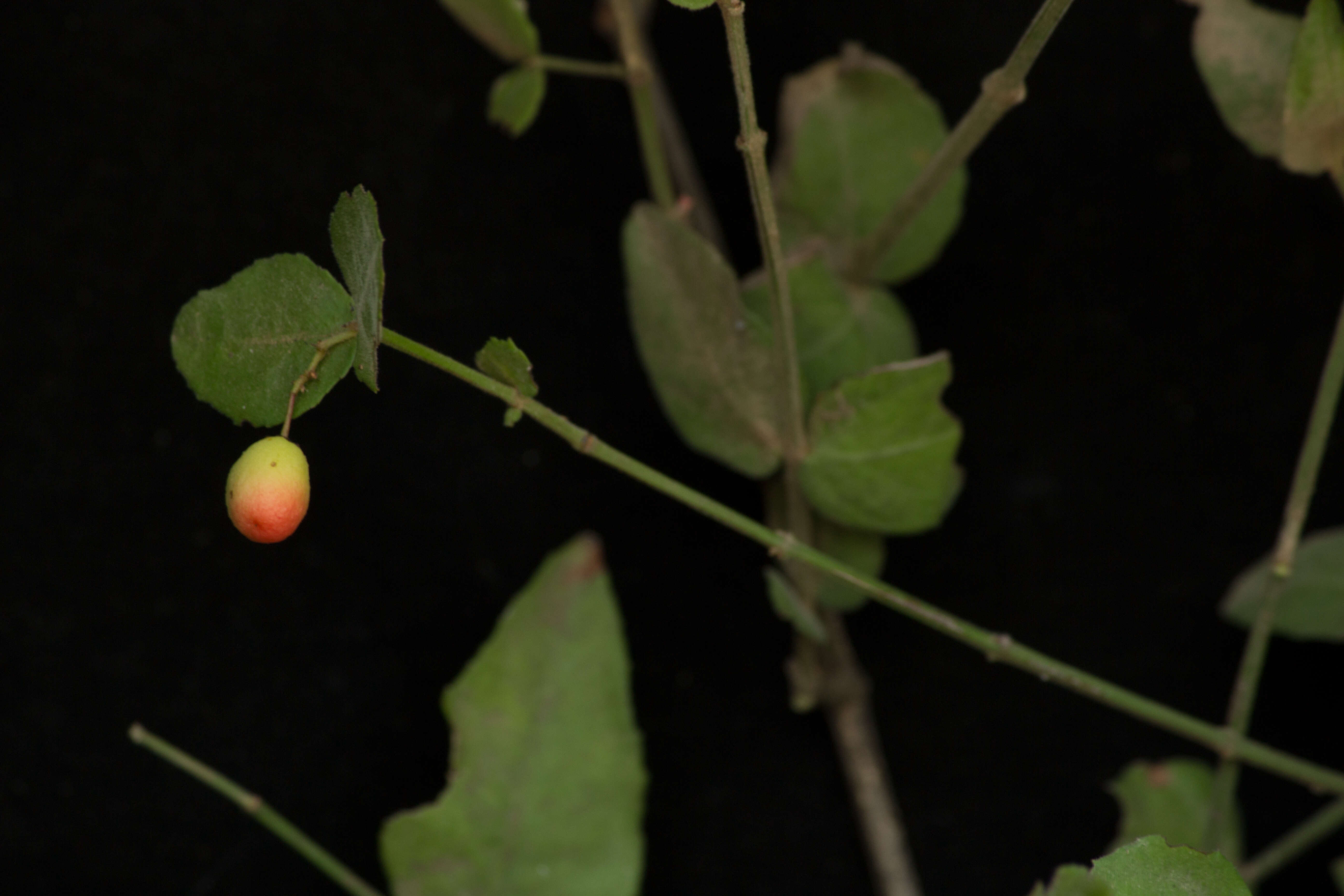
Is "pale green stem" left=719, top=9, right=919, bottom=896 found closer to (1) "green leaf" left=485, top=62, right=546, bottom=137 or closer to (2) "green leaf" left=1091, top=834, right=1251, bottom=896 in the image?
(1) "green leaf" left=485, top=62, right=546, bottom=137

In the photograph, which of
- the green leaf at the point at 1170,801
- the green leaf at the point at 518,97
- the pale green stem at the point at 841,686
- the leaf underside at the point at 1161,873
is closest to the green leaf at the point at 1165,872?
the leaf underside at the point at 1161,873

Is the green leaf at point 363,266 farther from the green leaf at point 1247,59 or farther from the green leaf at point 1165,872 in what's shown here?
the green leaf at point 1247,59

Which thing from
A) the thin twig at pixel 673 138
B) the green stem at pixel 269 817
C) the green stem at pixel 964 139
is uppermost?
the thin twig at pixel 673 138

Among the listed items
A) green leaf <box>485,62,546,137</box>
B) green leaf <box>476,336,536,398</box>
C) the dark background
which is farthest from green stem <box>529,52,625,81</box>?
green leaf <box>476,336,536,398</box>

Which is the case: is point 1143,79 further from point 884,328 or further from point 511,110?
point 511,110

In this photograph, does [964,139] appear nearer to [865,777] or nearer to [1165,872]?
[1165,872]

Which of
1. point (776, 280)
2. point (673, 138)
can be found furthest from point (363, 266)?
point (673, 138)
